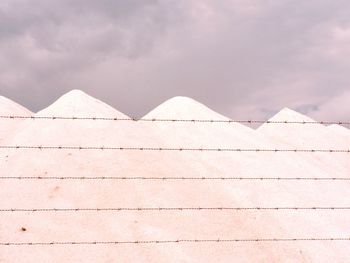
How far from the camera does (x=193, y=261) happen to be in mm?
24688

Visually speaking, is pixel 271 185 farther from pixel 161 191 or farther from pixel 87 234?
pixel 87 234

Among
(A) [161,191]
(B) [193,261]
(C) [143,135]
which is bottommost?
(B) [193,261]

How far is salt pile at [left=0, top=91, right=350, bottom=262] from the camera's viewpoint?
84.0ft

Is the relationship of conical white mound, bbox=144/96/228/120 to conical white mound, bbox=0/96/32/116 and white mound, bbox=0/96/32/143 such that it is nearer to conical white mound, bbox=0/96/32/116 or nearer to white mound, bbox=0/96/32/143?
white mound, bbox=0/96/32/143

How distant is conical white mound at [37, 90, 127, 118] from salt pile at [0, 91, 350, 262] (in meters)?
0.18

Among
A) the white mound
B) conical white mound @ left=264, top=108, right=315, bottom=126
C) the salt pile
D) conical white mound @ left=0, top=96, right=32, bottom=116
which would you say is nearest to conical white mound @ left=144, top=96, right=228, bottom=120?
the salt pile

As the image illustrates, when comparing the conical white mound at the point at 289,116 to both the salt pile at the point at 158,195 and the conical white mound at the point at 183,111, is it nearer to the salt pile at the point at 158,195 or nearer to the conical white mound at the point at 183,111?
the conical white mound at the point at 183,111

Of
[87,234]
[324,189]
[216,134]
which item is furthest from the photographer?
[216,134]

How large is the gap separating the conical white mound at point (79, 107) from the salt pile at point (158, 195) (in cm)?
18

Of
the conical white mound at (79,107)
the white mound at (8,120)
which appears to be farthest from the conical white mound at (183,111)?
the white mound at (8,120)

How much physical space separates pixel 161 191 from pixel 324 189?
12.9 meters

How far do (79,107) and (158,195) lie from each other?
16426mm

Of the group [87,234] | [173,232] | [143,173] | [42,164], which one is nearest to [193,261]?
[173,232]

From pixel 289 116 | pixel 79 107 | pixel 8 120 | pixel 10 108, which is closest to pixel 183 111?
pixel 79 107
